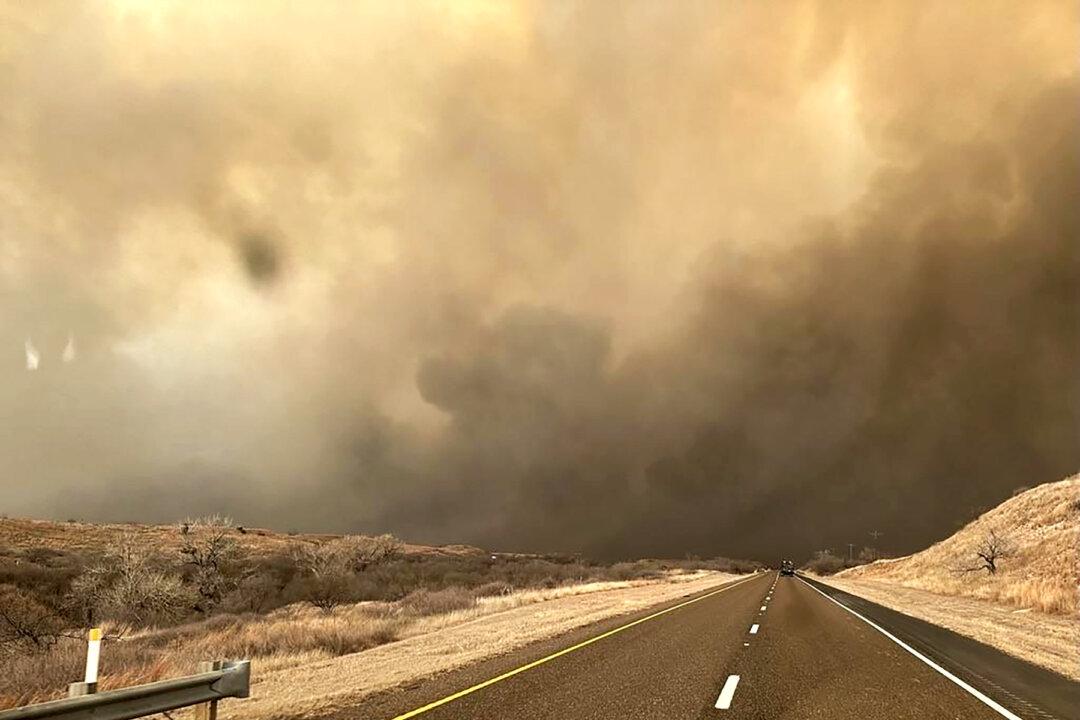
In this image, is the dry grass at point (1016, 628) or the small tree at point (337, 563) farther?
the small tree at point (337, 563)

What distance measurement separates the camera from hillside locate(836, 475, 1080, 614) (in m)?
28.9

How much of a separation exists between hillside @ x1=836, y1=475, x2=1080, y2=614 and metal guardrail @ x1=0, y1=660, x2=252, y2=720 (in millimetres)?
28918

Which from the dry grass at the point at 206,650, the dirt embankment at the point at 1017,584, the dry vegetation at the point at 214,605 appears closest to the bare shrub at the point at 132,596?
the dry vegetation at the point at 214,605

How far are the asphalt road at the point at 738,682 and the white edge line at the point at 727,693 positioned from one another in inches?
1.2

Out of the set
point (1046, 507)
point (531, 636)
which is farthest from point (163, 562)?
point (1046, 507)

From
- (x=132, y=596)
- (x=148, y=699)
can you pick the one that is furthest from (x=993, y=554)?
(x=132, y=596)

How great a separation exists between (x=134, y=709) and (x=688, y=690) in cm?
677

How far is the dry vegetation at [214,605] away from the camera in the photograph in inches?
606

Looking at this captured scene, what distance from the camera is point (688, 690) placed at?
915cm

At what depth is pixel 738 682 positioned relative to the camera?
977cm

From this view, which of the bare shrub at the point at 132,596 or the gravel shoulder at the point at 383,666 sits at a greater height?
the bare shrub at the point at 132,596

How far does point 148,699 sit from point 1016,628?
79.0ft

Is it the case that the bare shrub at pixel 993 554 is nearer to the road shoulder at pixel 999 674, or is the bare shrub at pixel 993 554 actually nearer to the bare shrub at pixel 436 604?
the road shoulder at pixel 999 674

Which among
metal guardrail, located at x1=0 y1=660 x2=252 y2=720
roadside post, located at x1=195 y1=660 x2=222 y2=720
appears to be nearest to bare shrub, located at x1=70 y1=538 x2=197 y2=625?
roadside post, located at x1=195 y1=660 x2=222 y2=720
